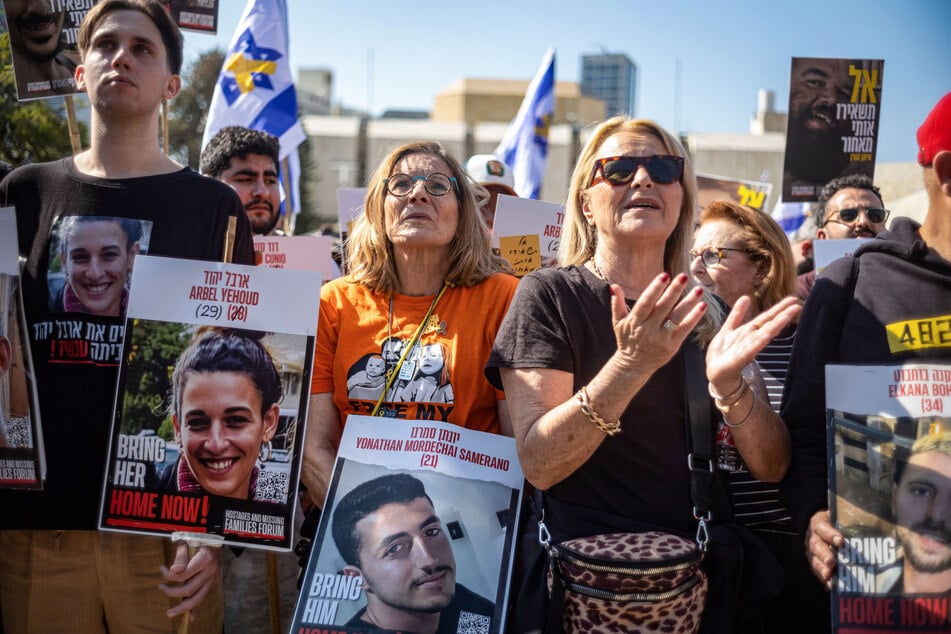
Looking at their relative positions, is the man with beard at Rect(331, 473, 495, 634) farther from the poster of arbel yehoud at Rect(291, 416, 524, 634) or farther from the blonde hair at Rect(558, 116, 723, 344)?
the blonde hair at Rect(558, 116, 723, 344)

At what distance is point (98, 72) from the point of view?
2.81m

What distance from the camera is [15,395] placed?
2641mm

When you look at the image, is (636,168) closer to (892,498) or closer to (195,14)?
(892,498)

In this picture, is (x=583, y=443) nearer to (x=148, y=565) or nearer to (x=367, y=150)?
(x=148, y=565)

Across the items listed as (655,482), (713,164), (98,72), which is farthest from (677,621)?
(713,164)

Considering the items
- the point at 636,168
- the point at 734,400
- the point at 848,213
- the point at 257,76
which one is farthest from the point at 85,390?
the point at 848,213

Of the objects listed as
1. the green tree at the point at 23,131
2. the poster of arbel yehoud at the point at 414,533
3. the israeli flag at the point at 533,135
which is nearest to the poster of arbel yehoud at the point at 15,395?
the poster of arbel yehoud at the point at 414,533

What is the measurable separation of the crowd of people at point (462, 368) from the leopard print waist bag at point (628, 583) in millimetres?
67

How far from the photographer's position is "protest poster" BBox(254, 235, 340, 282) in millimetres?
4227

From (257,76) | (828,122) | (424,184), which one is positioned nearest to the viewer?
(424,184)

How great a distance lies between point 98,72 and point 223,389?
1108 millimetres

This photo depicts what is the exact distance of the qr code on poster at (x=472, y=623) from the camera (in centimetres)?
230

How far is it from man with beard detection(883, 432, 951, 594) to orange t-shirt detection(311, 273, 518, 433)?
114 centimetres

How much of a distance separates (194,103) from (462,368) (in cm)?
2858
